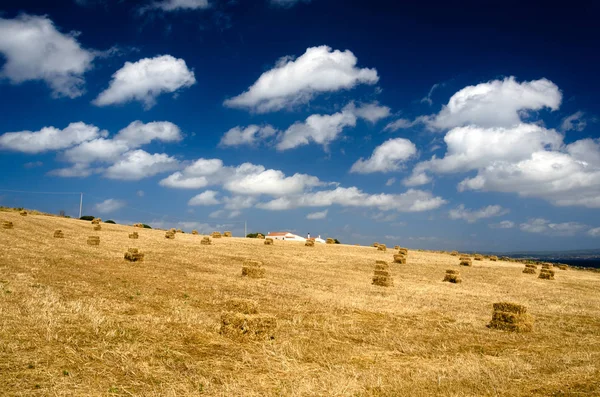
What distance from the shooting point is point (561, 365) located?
11.1 meters

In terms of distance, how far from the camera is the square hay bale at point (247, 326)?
12391mm

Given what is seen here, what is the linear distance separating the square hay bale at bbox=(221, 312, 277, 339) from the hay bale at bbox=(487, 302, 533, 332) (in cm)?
921

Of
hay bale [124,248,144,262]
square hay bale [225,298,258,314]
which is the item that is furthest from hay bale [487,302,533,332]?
hay bale [124,248,144,262]

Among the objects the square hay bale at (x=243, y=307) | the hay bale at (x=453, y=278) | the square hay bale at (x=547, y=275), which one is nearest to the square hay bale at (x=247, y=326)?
the square hay bale at (x=243, y=307)

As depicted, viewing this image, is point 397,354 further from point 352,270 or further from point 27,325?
point 352,270

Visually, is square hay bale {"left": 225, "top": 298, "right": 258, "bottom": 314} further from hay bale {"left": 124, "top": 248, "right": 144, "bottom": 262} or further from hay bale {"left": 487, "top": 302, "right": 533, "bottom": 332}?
hay bale {"left": 124, "top": 248, "right": 144, "bottom": 262}

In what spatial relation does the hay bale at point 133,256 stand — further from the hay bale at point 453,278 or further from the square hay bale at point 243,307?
the hay bale at point 453,278

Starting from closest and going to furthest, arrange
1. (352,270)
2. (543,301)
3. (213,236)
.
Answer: (543,301) → (352,270) → (213,236)

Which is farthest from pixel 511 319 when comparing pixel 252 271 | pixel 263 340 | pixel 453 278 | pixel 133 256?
pixel 133 256

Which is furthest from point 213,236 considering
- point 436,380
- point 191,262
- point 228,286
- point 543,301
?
point 436,380

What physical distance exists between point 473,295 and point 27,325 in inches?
903

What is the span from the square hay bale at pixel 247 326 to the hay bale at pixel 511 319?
9.21m

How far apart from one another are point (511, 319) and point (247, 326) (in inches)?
405

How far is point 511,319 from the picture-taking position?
15773 mm
